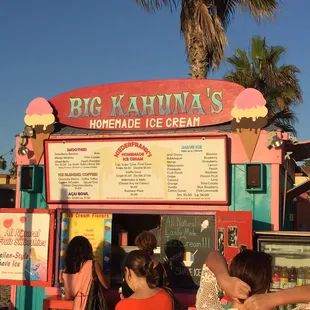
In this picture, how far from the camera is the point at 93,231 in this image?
8.59 m

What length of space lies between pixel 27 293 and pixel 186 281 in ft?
9.43

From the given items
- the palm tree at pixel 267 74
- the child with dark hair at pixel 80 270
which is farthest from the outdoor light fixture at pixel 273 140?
the palm tree at pixel 267 74

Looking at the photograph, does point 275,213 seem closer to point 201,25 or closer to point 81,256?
point 81,256

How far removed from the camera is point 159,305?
11.0 feet

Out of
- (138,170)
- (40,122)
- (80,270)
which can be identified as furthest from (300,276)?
(40,122)

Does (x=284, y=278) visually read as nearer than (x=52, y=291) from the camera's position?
Yes

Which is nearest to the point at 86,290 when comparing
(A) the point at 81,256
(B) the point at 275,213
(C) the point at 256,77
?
(A) the point at 81,256

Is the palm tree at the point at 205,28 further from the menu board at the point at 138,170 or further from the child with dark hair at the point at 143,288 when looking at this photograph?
the child with dark hair at the point at 143,288

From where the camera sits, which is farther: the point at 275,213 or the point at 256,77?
the point at 256,77

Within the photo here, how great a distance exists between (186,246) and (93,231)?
1.66 metres

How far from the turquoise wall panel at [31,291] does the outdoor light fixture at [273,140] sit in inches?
160

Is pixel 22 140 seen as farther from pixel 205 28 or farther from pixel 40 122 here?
pixel 205 28

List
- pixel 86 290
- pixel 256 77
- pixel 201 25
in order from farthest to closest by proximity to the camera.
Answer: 1. pixel 256 77
2. pixel 201 25
3. pixel 86 290

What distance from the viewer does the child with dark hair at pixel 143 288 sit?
328 cm
